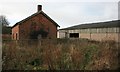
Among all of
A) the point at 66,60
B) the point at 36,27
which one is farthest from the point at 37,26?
the point at 66,60

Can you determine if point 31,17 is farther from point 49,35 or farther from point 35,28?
point 49,35

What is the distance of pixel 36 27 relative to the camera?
3331 cm

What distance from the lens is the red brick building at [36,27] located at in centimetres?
3281

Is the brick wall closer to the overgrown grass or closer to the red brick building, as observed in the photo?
the red brick building

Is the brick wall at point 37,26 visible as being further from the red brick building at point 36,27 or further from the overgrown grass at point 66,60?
the overgrown grass at point 66,60

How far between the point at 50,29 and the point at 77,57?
26.1 metres

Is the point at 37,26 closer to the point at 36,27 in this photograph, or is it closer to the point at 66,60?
the point at 36,27

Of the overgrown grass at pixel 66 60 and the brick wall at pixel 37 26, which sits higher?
the brick wall at pixel 37 26

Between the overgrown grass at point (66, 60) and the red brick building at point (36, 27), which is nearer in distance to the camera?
the overgrown grass at point (66, 60)

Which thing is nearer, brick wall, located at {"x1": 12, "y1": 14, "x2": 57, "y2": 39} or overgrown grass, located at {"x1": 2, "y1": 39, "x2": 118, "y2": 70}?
overgrown grass, located at {"x1": 2, "y1": 39, "x2": 118, "y2": 70}

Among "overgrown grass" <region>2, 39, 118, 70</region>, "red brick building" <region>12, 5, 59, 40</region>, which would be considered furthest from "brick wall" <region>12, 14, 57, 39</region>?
"overgrown grass" <region>2, 39, 118, 70</region>

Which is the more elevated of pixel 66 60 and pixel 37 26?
pixel 37 26

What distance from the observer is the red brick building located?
3281 cm

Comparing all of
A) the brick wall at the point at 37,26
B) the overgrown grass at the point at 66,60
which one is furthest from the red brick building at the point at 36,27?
the overgrown grass at the point at 66,60
